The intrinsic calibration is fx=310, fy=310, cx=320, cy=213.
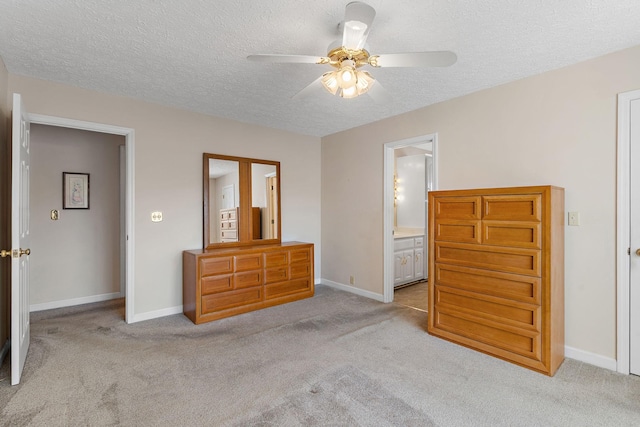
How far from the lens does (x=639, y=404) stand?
1.98m

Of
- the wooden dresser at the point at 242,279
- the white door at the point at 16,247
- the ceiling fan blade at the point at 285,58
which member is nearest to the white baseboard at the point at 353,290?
the wooden dresser at the point at 242,279

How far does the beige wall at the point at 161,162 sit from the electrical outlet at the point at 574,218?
3644 mm

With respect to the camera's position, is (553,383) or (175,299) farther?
(175,299)

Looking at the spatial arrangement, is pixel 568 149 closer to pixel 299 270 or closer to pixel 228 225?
pixel 299 270

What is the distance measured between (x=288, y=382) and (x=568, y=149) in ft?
9.65

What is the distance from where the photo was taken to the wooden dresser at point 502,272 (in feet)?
7.77

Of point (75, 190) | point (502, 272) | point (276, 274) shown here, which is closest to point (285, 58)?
point (502, 272)

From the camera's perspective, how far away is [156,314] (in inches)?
141

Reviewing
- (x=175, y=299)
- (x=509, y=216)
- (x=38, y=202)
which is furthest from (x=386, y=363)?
(x=38, y=202)

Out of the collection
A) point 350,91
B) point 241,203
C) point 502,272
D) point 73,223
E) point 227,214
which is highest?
point 350,91

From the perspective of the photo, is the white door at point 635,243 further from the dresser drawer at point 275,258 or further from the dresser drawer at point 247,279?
the dresser drawer at point 247,279

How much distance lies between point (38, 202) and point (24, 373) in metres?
2.37

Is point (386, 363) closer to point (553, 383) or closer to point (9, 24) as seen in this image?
point (553, 383)

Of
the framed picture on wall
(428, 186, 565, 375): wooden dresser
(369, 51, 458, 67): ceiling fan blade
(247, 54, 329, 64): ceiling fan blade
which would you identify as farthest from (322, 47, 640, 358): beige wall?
the framed picture on wall
